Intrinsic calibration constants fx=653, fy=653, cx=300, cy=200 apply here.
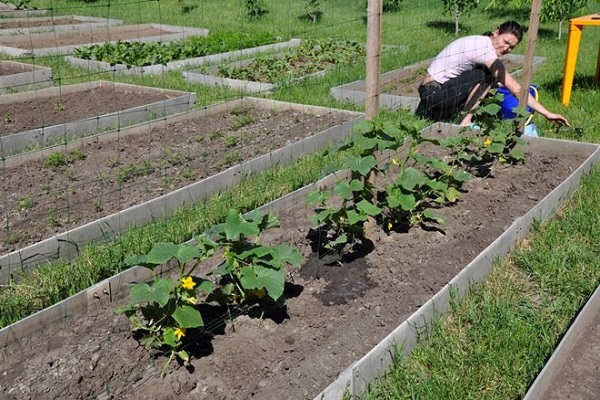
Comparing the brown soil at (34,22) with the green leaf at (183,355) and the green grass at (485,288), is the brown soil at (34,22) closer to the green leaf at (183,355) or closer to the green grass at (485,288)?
the green grass at (485,288)

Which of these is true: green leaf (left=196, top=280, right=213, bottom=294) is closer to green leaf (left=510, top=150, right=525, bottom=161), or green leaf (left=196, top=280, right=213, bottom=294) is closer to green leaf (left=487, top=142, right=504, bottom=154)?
green leaf (left=487, top=142, right=504, bottom=154)

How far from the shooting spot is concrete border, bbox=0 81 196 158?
5.85 m

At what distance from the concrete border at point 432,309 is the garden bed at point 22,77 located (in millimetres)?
5843

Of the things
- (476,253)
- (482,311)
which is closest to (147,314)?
(482,311)

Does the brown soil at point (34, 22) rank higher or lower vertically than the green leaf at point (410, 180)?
higher

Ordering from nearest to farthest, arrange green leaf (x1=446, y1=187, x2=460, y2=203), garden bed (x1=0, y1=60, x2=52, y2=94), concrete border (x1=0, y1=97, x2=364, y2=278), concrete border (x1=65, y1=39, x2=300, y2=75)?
concrete border (x1=0, y1=97, x2=364, y2=278) < green leaf (x1=446, y1=187, x2=460, y2=203) < garden bed (x1=0, y1=60, x2=52, y2=94) < concrete border (x1=65, y1=39, x2=300, y2=75)

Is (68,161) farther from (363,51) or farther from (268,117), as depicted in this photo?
(363,51)

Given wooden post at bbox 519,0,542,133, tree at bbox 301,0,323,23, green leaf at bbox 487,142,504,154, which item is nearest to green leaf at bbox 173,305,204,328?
green leaf at bbox 487,142,504,154

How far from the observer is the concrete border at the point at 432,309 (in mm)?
2688

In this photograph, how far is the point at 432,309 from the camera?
3248 mm

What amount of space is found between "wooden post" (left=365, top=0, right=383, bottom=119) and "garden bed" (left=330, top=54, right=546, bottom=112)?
3376mm

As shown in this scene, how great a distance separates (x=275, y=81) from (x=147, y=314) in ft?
19.4

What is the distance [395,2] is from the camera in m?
14.9

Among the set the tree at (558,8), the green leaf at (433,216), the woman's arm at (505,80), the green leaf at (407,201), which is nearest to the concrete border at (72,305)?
the green leaf at (407,201)
